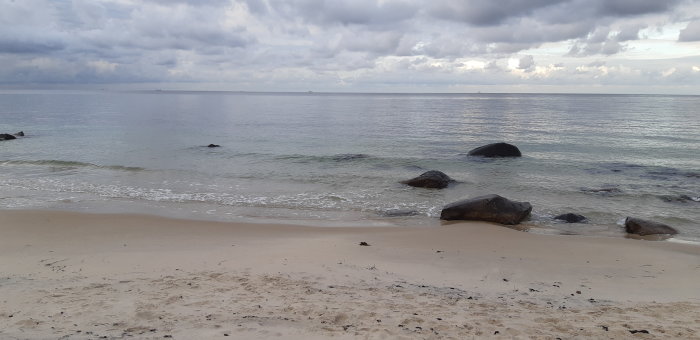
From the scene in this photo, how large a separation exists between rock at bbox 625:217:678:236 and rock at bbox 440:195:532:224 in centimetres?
292

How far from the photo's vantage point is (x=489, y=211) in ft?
45.8

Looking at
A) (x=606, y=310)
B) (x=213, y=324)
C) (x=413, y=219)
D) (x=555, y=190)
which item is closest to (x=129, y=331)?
(x=213, y=324)

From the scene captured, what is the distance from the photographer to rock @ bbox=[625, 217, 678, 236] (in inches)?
501

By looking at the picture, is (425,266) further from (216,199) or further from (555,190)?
(555,190)

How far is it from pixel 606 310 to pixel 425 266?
11.2ft

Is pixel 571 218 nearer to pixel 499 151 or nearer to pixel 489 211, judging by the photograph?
pixel 489 211

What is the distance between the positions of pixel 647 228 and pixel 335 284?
10133mm

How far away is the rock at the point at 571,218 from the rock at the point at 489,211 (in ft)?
3.73

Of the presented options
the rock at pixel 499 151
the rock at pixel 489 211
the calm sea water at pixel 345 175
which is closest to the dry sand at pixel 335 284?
the rock at pixel 489 211

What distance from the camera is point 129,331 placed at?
5.76 meters

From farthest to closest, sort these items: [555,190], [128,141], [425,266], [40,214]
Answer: [128,141] < [555,190] < [40,214] < [425,266]

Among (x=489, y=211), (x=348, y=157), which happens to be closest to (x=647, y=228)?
(x=489, y=211)

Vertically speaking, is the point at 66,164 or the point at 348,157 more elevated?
the point at 66,164

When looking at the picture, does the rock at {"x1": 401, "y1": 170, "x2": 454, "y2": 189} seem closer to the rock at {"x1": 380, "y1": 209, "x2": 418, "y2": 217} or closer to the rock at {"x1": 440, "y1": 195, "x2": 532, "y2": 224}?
the rock at {"x1": 380, "y1": 209, "x2": 418, "y2": 217}
